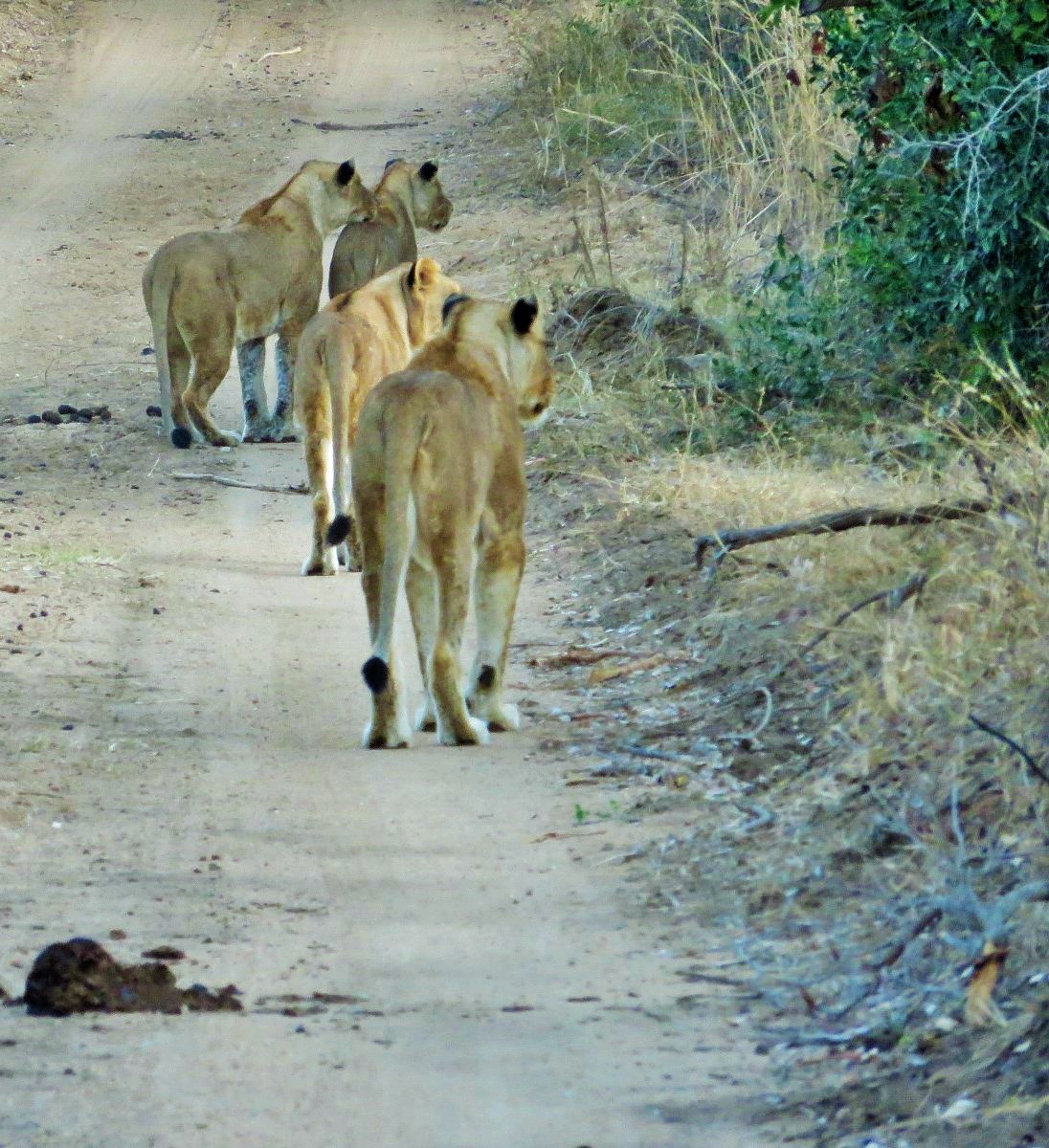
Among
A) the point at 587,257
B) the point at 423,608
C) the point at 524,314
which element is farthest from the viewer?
the point at 587,257

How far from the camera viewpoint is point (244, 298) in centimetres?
1038

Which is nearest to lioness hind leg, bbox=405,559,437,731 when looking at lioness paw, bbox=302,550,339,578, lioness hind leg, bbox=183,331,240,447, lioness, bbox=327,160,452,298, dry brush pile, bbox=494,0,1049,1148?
dry brush pile, bbox=494,0,1049,1148

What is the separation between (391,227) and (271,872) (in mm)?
6735

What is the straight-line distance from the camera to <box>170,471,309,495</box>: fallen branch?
9.84 metres

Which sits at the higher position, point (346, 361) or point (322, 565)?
point (346, 361)

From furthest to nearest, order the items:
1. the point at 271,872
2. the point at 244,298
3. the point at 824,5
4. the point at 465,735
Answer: the point at 244,298
the point at 824,5
the point at 465,735
the point at 271,872

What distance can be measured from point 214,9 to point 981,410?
17122 millimetres

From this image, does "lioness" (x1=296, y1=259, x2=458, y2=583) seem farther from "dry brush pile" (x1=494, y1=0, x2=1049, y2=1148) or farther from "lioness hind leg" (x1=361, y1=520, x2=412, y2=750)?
"lioness hind leg" (x1=361, y1=520, x2=412, y2=750)

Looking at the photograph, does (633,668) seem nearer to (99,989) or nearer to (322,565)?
(322,565)

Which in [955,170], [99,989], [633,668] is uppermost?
[955,170]

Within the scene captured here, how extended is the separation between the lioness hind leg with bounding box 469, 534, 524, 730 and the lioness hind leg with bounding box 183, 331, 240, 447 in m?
4.49

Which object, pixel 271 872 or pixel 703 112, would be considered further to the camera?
pixel 703 112

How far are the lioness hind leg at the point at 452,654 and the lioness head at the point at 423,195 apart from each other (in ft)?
20.0

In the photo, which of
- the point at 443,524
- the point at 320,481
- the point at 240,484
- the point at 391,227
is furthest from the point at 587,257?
the point at 443,524
